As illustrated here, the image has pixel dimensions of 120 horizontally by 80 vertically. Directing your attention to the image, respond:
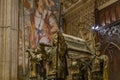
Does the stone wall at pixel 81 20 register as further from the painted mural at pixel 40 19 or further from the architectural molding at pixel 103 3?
the painted mural at pixel 40 19

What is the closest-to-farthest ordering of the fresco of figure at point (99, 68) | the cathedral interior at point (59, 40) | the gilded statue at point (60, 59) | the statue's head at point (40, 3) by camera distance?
1. the gilded statue at point (60, 59)
2. the fresco of figure at point (99, 68)
3. the cathedral interior at point (59, 40)
4. the statue's head at point (40, 3)

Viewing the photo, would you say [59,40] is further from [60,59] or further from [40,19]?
[40,19]

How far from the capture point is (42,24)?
9.31 m

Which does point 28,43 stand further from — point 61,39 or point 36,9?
point 61,39

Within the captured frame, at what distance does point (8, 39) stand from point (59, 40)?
3615 mm

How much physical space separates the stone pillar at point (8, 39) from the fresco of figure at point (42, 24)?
0.76 m

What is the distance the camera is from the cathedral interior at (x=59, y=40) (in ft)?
17.0

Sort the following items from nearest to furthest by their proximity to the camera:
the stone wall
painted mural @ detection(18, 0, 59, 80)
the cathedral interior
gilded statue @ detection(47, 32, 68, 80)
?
gilded statue @ detection(47, 32, 68, 80) → the cathedral interior → the stone wall → painted mural @ detection(18, 0, 59, 80)

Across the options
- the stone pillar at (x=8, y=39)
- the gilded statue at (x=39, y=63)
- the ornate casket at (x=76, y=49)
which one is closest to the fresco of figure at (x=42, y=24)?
the stone pillar at (x=8, y=39)

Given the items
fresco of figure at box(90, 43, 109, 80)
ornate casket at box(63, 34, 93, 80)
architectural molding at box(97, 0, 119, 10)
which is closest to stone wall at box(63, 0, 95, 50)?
architectural molding at box(97, 0, 119, 10)

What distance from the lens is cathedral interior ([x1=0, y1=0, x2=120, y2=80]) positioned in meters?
5.17

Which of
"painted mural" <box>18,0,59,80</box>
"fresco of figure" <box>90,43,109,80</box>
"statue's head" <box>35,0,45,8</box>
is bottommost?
"fresco of figure" <box>90,43,109,80</box>

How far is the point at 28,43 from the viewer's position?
28.2ft

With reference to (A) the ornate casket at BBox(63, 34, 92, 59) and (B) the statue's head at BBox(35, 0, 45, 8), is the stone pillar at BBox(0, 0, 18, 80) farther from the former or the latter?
(A) the ornate casket at BBox(63, 34, 92, 59)
